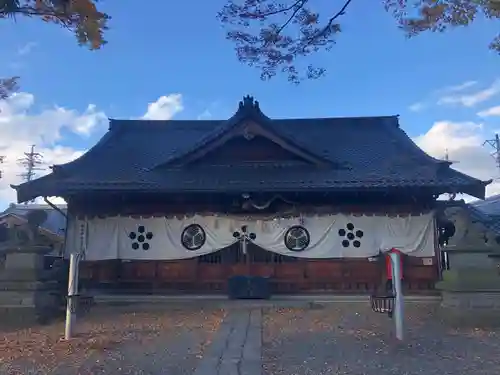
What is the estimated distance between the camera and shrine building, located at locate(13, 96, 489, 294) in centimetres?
1179

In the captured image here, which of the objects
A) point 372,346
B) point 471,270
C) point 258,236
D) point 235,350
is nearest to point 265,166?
point 258,236

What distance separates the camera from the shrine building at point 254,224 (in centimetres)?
1179

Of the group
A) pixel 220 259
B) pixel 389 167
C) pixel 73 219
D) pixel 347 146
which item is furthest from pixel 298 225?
pixel 73 219

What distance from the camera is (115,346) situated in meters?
6.87

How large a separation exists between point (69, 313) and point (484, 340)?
706cm

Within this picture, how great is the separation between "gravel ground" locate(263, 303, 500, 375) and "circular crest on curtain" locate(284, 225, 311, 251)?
242 centimetres

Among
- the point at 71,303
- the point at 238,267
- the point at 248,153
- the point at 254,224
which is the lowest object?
the point at 71,303

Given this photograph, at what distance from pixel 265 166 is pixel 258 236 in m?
2.26

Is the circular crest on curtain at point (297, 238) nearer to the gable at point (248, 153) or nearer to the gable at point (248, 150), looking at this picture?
the gable at point (248, 150)

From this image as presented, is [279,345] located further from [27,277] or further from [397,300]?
[27,277]

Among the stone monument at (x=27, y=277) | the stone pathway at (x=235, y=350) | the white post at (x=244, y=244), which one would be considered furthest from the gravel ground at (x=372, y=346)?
the stone monument at (x=27, y=277)

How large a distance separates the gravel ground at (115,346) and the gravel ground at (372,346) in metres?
1.21

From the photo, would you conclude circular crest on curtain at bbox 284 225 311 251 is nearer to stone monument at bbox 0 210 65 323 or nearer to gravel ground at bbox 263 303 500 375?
gravel ground at bbox 263 303 500 375

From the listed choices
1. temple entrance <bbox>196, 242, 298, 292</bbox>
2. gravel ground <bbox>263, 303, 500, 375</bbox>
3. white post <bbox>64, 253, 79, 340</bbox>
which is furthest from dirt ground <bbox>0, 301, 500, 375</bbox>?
temple entrance <bbox>196, 242, 298, 292</bbox>
